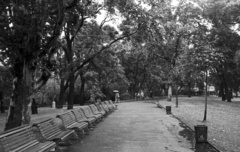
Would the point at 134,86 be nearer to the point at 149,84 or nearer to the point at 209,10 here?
the point at 149,84

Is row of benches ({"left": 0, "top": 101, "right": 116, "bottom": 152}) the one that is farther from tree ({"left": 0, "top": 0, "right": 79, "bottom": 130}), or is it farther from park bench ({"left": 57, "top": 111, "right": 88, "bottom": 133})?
tree ({"left": 0, "top": 0, "right": 79, "bottom": 130})

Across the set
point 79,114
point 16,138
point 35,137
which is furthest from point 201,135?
point 16,138

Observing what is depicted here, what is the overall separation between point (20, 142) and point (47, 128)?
197cm

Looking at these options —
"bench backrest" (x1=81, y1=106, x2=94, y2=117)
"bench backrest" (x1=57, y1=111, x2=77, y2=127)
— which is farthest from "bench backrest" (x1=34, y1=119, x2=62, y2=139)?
"bench backrest" (x1=81, y1=106, x2=94, y2=117)

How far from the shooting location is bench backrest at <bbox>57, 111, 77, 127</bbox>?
8769mm

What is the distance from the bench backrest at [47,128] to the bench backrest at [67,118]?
844mm

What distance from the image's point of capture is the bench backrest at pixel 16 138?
4517 millimetres

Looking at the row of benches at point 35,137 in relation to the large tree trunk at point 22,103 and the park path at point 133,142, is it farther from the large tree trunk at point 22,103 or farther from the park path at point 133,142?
the large tree trunk at point 22,103

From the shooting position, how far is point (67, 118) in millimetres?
9484

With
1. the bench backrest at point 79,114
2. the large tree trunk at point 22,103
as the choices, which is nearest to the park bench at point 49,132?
the large tree trunk at point 22,103

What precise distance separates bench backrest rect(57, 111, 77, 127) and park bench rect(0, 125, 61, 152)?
A: 2.57m

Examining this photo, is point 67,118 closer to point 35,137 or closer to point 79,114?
point 79,114

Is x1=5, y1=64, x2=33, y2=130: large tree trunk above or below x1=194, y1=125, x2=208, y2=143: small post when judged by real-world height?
above

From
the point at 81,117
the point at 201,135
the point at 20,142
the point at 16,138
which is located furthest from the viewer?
the point at 81,117
